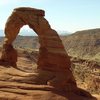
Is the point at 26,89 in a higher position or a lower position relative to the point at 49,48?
lower

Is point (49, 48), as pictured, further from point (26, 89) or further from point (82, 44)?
point (82, 44)

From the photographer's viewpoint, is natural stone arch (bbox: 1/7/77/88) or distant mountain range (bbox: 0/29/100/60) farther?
distant mountain range (bbox: 0/29/100/60)

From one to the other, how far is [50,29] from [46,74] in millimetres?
3613

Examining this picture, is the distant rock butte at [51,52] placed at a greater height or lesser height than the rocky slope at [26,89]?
greater

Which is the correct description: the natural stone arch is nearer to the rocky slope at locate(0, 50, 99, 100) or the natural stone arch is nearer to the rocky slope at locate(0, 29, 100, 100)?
the rocky slope at locate(0, 50, 99, 100)

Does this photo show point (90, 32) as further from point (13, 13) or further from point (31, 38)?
point (13, 13)

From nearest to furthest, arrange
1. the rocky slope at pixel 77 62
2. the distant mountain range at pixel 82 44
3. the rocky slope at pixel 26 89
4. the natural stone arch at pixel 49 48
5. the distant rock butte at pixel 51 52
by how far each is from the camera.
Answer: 1. the rocky slope at pixel 26 89
2. the rocky slope at pixel 77 62
3. the distant rock butte at pixel 51 52
4. the natural stone arch at pixel 49 48
5. the distant mountain range at pixel 82 44

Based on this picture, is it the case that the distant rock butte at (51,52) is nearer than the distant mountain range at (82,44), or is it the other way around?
the distant rock butte at (51,52)

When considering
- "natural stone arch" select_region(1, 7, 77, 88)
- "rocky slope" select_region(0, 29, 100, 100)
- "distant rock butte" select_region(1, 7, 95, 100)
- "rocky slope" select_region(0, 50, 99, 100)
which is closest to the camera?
"rocky slope" select_region(0, 50, 99, 100)

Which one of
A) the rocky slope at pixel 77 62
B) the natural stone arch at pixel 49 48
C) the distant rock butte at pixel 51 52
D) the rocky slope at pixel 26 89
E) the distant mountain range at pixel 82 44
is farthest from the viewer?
the distant mountain range at pixel 82 44

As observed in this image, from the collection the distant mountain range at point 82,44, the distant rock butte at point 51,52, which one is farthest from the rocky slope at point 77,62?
the distant rock butte at point 51,52

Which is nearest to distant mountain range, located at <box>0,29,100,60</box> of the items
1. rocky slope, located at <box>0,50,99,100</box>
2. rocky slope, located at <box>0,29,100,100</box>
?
rocky slope, located at <box>0,29,100,100</box>

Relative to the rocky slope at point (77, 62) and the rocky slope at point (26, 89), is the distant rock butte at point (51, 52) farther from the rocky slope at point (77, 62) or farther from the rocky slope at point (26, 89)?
the rocky slope at point (77, 62)

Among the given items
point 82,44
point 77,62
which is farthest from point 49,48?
point 82,44
